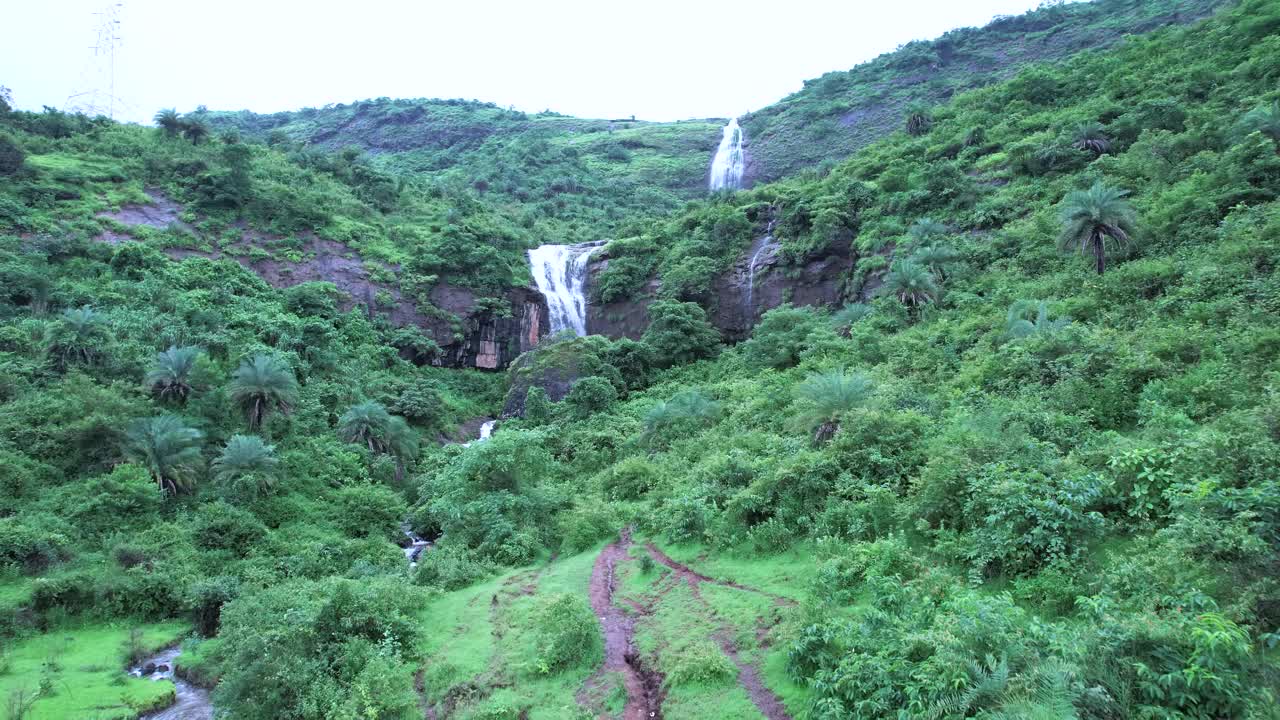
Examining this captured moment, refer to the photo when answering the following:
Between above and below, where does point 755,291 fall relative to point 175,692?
above

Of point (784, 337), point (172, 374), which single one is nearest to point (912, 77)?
point (784, 337)

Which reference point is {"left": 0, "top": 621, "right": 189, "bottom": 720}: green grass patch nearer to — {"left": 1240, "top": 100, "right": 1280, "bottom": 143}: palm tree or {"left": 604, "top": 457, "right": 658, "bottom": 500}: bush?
{"left": 604, "top": 457, "right": 658, "bottom": 500}: bush

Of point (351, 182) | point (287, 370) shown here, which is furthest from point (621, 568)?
point (351, 182)

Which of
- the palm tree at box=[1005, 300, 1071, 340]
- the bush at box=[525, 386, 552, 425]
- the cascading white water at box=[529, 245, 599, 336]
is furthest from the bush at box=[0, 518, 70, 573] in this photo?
the cascading white water at box=[529, 245, 599, 336]

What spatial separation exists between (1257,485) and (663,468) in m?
15.0

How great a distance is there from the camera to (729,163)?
3337 inches

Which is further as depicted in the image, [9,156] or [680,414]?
[9,156]

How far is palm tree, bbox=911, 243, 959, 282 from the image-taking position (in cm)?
2930

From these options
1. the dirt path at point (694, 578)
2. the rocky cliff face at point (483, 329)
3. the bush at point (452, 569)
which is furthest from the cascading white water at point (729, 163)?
the dirt path at point (694, 578)

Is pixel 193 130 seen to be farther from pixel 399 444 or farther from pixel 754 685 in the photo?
pixel 754 685

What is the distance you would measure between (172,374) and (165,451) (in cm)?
468

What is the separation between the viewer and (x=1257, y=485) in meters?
7.39

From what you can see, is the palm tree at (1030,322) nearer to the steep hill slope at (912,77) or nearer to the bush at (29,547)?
the bush at (29,547)

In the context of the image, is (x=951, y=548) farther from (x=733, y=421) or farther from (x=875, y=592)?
(x=733, y=421)
